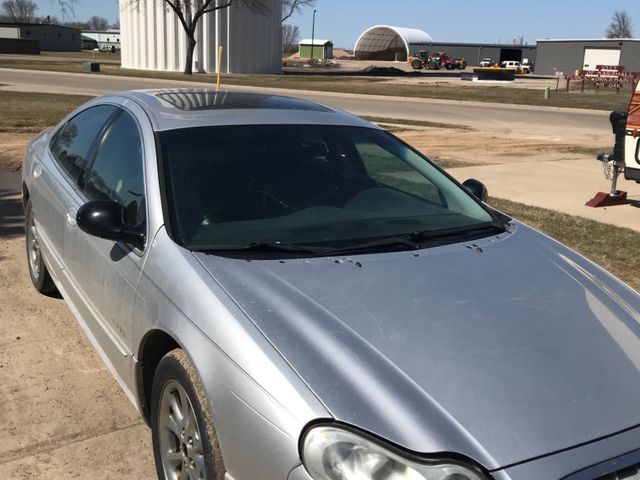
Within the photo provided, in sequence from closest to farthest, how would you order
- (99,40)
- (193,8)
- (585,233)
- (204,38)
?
1. (585,233)
2. (204,38)
3. (193,8)
4. (99,40)

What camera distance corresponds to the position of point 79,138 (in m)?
4.15

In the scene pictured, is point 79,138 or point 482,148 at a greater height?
point 79,138

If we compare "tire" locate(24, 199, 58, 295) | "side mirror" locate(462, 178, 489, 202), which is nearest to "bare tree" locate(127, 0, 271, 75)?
"tire" locate(24, 199, 58, 295)

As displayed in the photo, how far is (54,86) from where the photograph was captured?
27.0 m

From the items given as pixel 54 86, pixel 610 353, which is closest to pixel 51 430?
pixel 610 353

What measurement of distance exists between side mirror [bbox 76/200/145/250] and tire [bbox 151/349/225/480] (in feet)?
1.93

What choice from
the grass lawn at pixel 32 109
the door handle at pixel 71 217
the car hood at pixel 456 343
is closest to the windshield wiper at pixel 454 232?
the car hood at pixel 456 343

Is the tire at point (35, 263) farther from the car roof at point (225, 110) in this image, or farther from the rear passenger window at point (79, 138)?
the car roof at point (225, 110)

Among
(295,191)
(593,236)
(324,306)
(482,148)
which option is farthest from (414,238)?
(482,148)

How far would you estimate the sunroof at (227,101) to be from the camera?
11.9 feet

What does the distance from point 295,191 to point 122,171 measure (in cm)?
88

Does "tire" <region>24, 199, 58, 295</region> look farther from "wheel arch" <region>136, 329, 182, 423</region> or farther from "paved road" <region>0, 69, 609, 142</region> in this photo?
"paved road" <region>0, 69, 609, 142</region>

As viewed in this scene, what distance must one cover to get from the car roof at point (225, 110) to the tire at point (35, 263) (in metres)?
1.20

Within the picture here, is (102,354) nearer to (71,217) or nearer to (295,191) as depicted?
(71,217)
